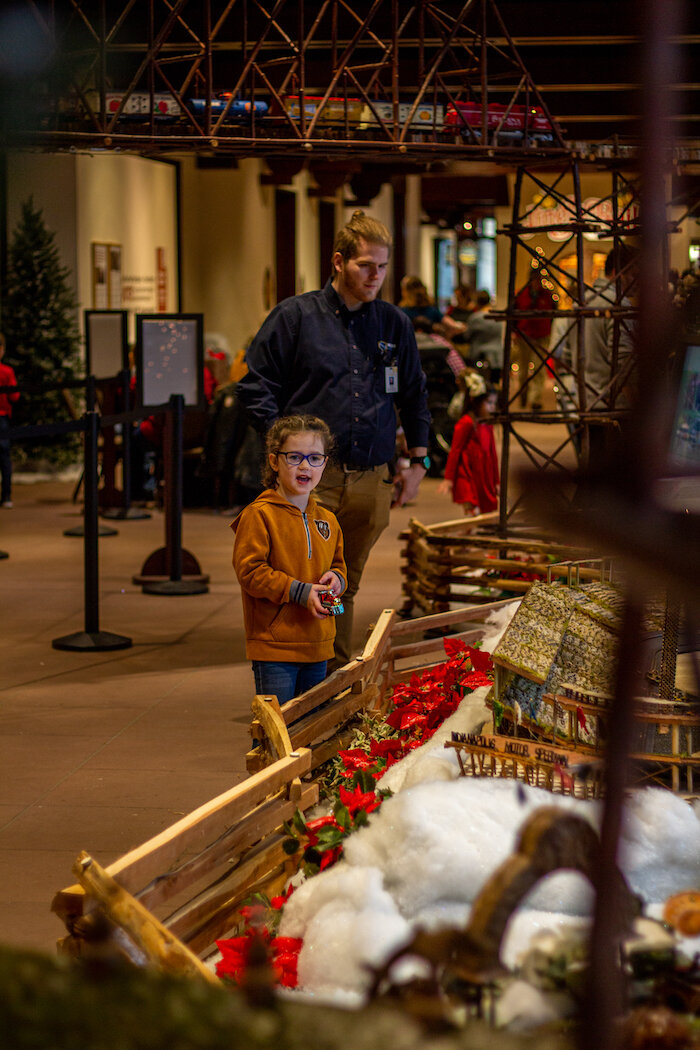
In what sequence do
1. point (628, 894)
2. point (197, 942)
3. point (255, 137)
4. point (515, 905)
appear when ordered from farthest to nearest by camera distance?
1. point (255, 137)
2. point (197, 942)
3. point (628, 894)
4. point (515, 905)

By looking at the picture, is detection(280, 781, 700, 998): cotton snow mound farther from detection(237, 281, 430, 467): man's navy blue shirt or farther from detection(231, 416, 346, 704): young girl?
detection(237, 281, 430, 467): man's navy blue shirt

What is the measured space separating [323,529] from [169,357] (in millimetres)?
5775

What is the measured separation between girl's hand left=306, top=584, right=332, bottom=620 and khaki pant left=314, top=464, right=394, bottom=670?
3.29 ft

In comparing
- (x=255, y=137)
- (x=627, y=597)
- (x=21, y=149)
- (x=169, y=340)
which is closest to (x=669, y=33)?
(x=627, y=597)

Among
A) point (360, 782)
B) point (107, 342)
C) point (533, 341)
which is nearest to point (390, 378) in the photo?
point (360, 782)

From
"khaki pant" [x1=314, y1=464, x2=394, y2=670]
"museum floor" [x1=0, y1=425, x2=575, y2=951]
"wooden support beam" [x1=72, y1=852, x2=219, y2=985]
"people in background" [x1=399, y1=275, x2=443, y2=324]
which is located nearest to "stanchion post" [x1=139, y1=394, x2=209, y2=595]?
"museum floor" [x1=0, y1=425, x2=575, y2=951]

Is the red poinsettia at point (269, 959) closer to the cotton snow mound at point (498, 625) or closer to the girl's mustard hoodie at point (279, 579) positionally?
the girl's mustard hoodie at point (279, 579)

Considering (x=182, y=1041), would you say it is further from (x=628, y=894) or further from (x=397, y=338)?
(x=397, y=338)

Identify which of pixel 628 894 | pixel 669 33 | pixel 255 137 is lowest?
pixel 628 894

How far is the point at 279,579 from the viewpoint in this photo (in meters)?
4.11

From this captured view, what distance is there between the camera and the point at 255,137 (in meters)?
6.45

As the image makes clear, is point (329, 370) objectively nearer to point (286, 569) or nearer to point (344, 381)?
point (344, 381)

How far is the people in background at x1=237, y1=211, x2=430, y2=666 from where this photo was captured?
5.11 metres

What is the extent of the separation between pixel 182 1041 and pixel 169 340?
30.3 ft
